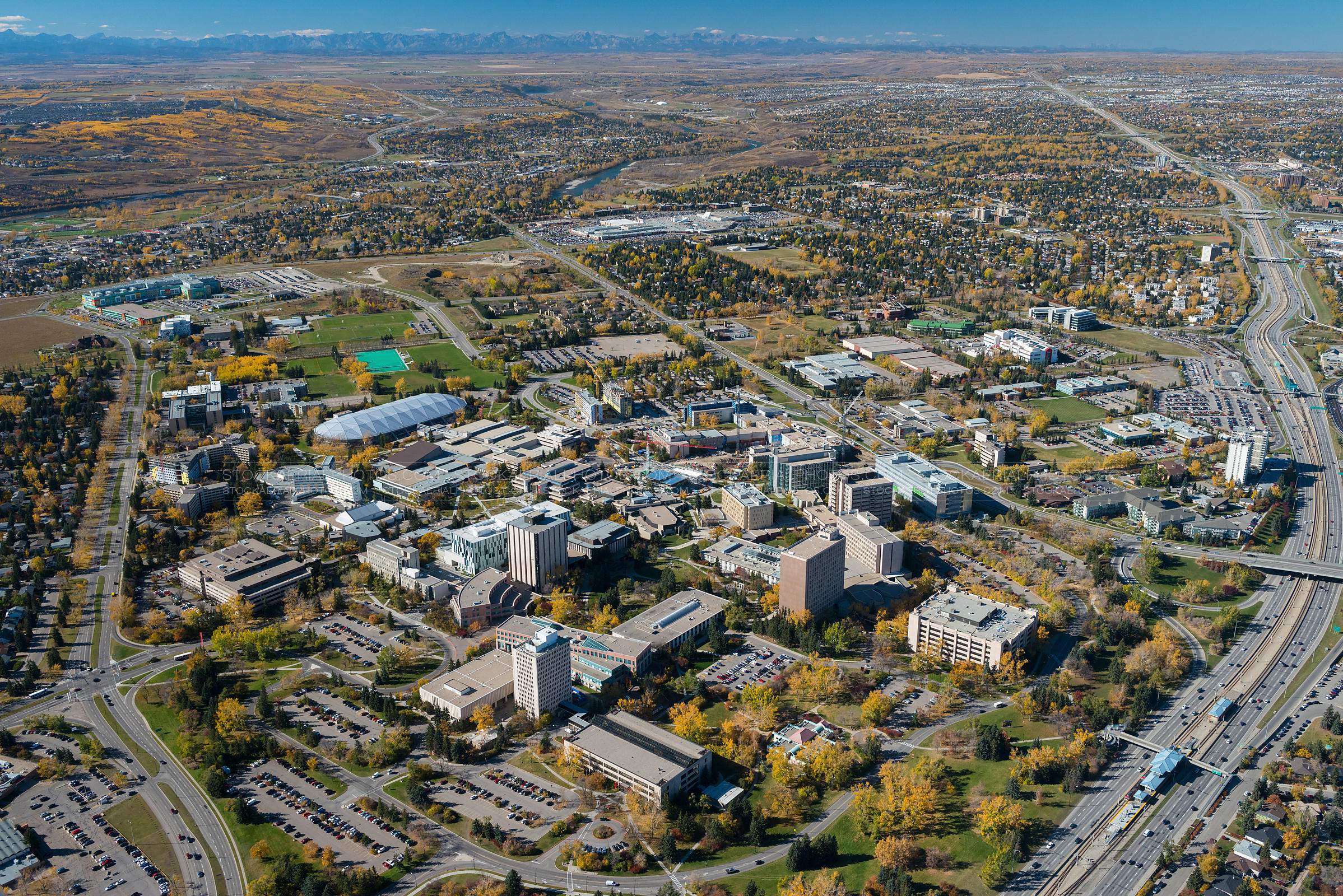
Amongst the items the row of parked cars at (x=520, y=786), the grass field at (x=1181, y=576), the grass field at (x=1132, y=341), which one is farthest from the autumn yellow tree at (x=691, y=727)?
the grass field at (x=1132, y=341)

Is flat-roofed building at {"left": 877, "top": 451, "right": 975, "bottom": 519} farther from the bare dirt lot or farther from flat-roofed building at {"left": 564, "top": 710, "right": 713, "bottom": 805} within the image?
the bare dirt lot

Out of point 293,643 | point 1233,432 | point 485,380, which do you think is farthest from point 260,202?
point 1233,432

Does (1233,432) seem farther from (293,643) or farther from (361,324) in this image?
(361,324)

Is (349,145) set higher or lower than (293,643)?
higher

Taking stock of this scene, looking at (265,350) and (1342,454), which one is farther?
(265,350)

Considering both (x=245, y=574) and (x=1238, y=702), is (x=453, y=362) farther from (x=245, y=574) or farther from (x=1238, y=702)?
(x=1238, y=702)

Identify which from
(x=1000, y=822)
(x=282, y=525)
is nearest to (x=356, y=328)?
(x=282, y=525)
